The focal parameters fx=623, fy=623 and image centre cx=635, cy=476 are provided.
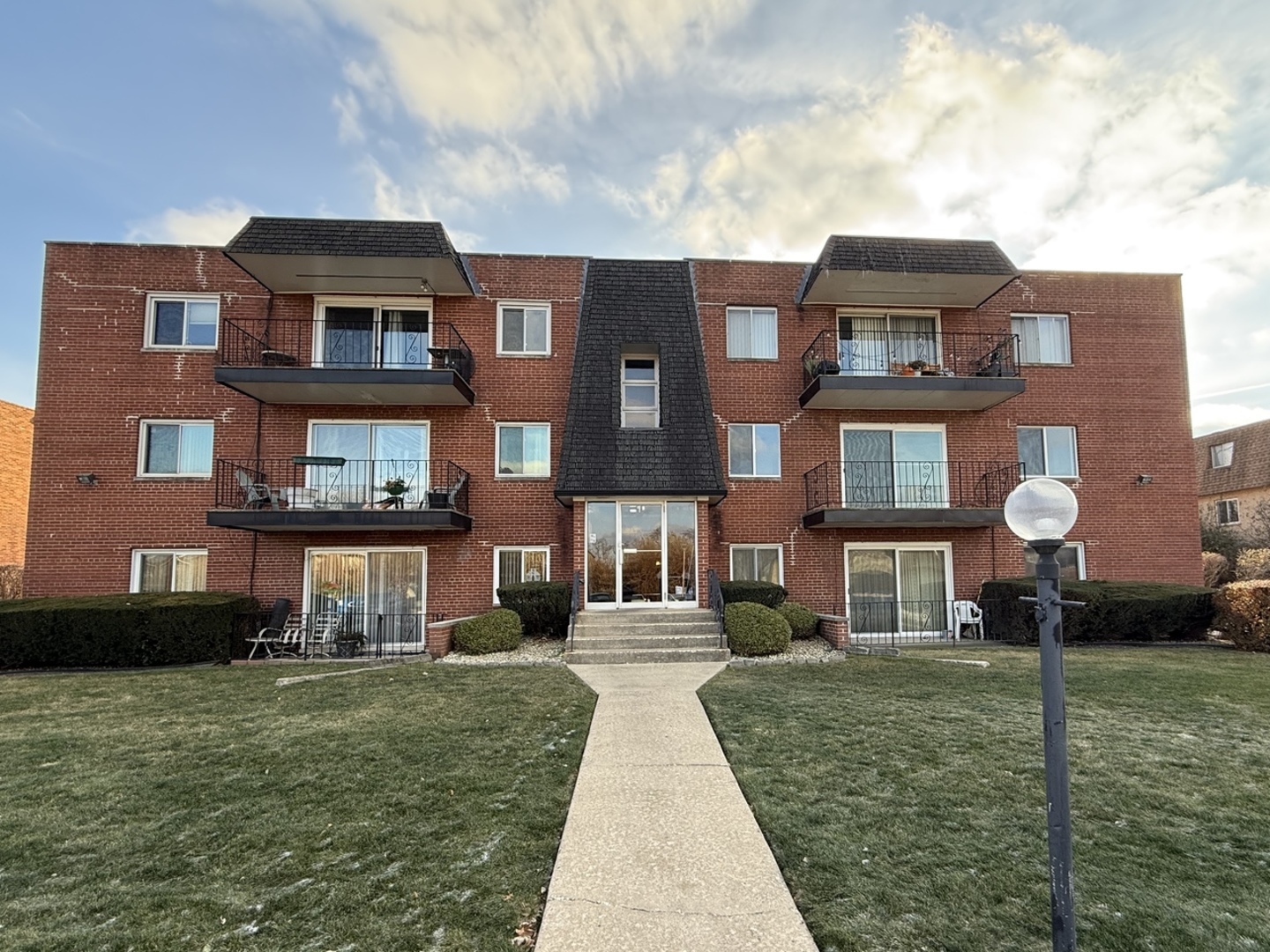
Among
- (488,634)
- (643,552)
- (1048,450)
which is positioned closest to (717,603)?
(643,552)

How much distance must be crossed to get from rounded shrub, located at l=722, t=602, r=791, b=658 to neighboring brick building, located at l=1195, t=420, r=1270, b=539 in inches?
975

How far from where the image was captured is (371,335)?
47.9ft

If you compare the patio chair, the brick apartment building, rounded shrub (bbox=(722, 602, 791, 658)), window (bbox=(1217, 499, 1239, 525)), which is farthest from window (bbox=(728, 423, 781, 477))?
window (bbox=(1217, 499, 1239, 525))

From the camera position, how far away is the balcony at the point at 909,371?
1403 centimetres

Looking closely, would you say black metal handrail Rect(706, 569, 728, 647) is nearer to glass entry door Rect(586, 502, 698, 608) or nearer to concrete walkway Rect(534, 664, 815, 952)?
glass entry door Rect(586, 502, 698, 608)

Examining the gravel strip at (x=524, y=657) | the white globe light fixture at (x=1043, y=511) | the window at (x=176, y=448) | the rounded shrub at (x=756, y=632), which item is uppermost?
the window at (x=176, y=448)

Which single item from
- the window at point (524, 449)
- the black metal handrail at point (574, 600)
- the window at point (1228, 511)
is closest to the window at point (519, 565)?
the black metal handrail at point (574, 600)

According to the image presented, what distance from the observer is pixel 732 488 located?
14766 mm

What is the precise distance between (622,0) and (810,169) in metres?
5.16

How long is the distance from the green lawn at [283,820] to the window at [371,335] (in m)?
8.56

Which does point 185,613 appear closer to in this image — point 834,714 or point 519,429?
point 519,429

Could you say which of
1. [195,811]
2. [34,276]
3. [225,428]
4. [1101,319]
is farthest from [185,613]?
[1101,319]

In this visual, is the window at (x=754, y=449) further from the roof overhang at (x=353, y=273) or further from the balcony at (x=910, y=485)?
the roof overhang at (x=353, y=273)

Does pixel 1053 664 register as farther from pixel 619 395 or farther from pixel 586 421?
pixel 619 395
